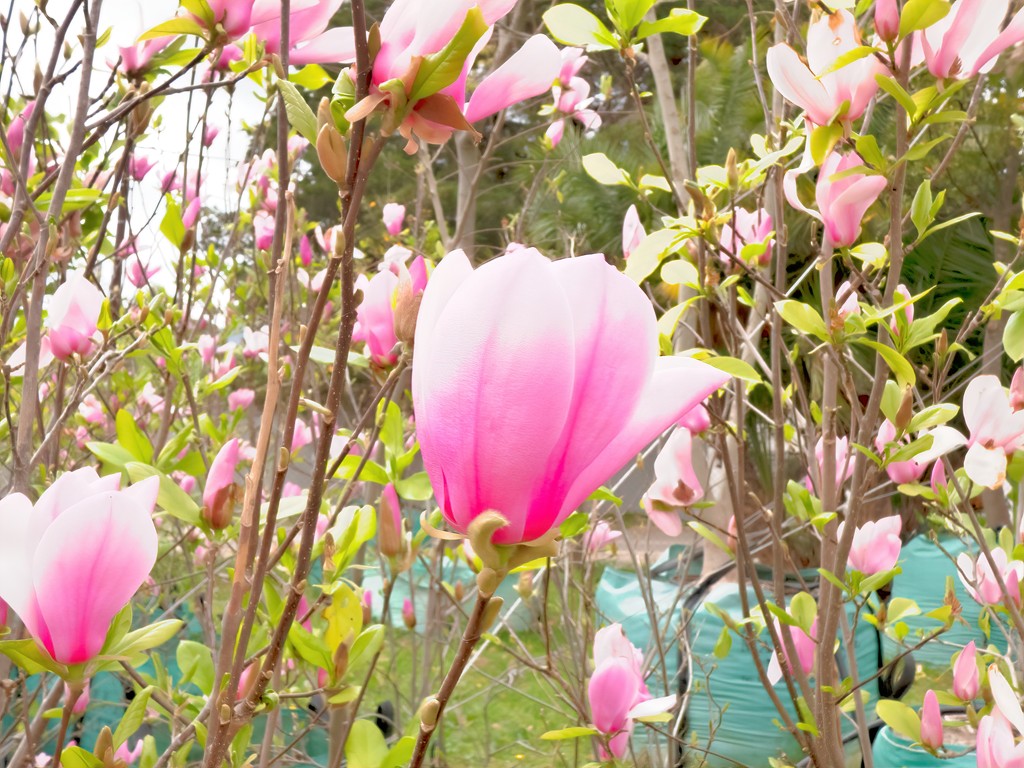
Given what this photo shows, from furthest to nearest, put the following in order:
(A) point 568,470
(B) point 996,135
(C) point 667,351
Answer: (B) point 996,135 < (C) point 667,351 < (A) point 568,470

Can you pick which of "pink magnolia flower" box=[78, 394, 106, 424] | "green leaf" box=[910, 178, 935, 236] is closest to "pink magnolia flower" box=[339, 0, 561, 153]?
"green leaf" box=[910, 178, 935, 236]

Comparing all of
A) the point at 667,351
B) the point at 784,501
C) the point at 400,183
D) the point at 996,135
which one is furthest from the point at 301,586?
the point at 400,183

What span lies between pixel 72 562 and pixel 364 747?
0.86ft

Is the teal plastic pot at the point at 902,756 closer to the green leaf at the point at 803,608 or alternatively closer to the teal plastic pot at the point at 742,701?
the green leaf at the point at 803,608

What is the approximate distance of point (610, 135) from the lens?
6.14 meters

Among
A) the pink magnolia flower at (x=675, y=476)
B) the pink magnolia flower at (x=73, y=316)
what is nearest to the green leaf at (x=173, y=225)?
the pink magnolia flower at (x=73, y=316)

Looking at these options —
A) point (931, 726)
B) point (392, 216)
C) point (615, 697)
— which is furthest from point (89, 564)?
point (392, 216)

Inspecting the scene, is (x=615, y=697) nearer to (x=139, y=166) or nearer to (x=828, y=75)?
(x=828, y=75)

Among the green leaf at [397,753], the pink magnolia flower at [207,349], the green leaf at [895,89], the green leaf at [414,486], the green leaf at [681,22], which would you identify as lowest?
the green leaf at [397,753]

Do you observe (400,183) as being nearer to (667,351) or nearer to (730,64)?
(730,64)

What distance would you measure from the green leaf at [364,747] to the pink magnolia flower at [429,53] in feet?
1.21

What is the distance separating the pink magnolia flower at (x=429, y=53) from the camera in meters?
0.36

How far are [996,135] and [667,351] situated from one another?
407 centimetres

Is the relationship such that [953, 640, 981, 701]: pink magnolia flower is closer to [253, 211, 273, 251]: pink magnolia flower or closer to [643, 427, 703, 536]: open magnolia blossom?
[643, 427, 703, 536]: open magnolia blossom
